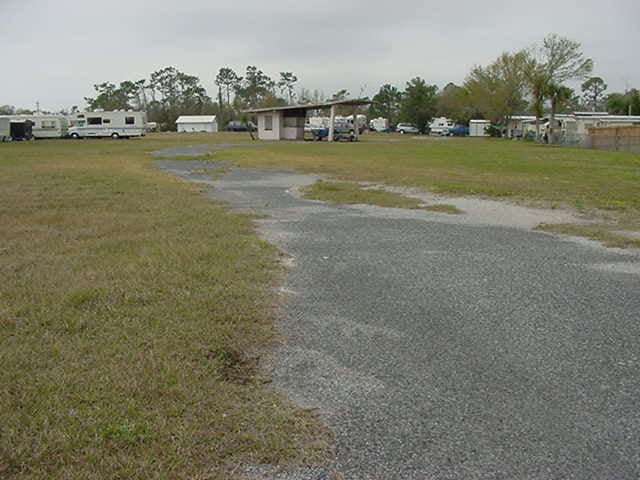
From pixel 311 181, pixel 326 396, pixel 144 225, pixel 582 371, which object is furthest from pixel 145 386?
pixel 311 181

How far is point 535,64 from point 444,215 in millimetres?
49692

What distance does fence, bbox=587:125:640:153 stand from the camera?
37.4m

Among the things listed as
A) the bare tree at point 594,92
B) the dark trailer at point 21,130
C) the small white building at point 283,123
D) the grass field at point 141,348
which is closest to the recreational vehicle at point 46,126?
the dark trailer at point 21,130

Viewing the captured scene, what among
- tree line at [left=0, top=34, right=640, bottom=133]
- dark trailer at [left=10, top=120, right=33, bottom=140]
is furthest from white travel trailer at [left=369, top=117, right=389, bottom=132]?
dark trailer at [left=10, top=120, right=33, bottom=140]

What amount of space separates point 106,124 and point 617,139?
42.4m

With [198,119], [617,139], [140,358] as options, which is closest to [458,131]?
[198,119]

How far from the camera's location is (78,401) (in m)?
3.24

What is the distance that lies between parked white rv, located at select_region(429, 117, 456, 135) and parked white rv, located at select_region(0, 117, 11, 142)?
53.4 metres

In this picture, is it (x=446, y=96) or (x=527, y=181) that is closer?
(x=527, y=181)

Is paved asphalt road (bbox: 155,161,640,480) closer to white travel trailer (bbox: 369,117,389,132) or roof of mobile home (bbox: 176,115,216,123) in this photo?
roof of mobile home (bbox: 176,115,216,123)

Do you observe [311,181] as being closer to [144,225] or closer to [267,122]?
A: [144,225]

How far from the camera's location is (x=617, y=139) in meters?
38.7

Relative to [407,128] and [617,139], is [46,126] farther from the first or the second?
[407,128]

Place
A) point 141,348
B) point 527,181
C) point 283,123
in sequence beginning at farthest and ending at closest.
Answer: point 283,123
point 527,181
point 141,348
